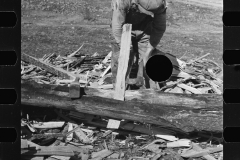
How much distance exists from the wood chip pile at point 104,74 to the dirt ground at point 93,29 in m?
2.33

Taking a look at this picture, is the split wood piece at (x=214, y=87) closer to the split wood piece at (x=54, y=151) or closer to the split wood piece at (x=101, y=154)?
the split wood piece at (x=101, y=154)

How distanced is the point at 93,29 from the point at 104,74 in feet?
30.4

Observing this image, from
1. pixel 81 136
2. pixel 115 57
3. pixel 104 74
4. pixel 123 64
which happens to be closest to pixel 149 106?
pixel 123 64

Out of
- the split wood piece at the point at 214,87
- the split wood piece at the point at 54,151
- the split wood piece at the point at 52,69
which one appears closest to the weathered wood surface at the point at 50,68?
the split wood piece at the point at 52,69

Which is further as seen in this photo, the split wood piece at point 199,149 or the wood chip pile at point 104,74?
the wood chip pile at point 104,74

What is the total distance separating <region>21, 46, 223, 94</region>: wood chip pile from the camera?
7713mm

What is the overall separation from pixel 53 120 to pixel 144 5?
7.70ft

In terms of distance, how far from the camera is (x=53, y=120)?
20.6 ft

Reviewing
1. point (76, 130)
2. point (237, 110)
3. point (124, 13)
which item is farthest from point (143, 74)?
point (237, 110)

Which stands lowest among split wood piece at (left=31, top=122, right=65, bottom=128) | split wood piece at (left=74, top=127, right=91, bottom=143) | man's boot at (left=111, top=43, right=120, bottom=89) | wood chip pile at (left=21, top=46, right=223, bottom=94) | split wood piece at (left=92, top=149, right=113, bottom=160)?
split wood piece at (left=92, top=149, right=113, bottom=160)

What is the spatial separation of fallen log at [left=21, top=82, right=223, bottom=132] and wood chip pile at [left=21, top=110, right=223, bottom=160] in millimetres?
484

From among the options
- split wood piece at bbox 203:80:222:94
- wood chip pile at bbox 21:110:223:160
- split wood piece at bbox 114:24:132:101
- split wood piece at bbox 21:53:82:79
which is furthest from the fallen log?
split wood piece at bbox 21:53:82:79

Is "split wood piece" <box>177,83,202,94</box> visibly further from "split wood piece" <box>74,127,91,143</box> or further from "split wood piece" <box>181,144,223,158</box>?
"split wood piece" <box>74,127,91,143</box>

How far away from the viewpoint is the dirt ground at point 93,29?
13.8 m
